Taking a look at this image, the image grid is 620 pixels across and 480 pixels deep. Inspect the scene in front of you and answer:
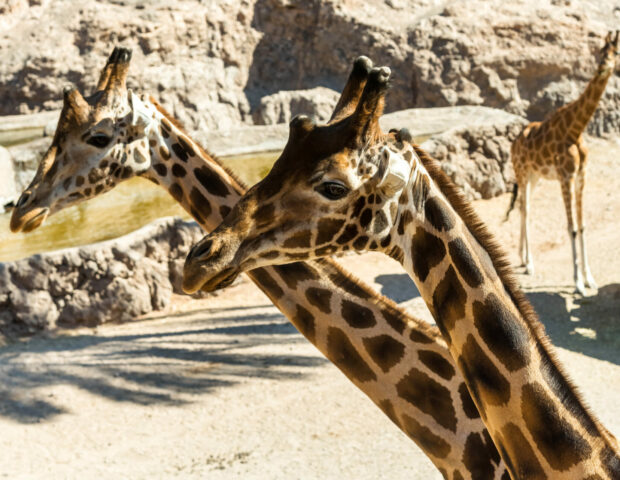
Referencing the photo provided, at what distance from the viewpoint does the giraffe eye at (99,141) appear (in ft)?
13.9

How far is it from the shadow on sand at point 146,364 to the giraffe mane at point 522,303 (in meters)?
4.56

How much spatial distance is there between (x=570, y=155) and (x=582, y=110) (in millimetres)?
545

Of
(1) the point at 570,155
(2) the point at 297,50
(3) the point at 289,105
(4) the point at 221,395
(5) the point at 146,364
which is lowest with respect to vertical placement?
(3) the point at 289,105

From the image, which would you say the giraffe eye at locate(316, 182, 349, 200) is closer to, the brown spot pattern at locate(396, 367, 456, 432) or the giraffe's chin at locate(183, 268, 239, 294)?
the giraffe's chin at locate(183, 268, 239, 294)

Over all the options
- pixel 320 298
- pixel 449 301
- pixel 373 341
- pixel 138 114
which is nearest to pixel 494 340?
pixel 449 301

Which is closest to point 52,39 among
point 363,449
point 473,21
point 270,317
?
point 473,21

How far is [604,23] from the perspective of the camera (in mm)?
16953

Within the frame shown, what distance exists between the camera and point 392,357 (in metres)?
2.90

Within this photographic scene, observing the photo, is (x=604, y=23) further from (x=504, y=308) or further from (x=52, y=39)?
(x=504, y=308)

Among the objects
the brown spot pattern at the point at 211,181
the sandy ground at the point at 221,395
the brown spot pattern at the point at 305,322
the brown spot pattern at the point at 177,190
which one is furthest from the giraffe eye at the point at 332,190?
the sandy ground at the point at 221,395

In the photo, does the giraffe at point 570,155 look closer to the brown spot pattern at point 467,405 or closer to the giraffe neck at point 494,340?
the brown spot pattern at point 467,405

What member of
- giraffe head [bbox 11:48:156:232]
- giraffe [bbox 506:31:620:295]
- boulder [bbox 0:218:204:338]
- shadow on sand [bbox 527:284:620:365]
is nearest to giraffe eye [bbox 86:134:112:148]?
giraffe head [bbox 11:48:156:232]

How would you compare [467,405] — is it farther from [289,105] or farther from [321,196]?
[289,105]

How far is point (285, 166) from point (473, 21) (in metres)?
16.2
